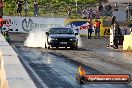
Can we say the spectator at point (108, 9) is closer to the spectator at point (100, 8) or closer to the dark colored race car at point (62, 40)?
the spectator at point (100, 8)

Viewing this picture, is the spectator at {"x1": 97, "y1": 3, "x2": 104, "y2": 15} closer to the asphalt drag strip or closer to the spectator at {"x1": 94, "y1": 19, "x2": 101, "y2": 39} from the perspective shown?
the spectator at {"x1": 94, "y1": 19, "x2": 101, "y2": 39}

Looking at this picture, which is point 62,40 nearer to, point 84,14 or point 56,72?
point 56,72

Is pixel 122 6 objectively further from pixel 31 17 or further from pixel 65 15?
pixel 31 17

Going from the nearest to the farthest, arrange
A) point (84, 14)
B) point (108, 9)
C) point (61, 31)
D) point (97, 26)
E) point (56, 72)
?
1. point (56, 72)
2. point (61, 31)
3. point (97, 26)
4. point (108, 9)
5. point (84, 14)

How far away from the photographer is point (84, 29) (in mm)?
43188

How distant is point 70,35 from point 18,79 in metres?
20.2

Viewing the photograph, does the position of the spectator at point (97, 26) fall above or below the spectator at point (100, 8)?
below

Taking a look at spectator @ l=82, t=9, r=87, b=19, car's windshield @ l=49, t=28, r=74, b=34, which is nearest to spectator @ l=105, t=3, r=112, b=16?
spectator @ l=82, t=9, r=87, b=19

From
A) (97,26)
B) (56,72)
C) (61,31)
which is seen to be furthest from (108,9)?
(56,72)

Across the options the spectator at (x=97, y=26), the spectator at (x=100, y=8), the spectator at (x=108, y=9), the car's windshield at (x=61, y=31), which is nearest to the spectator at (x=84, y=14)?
the spectator at (x=100, y=8)

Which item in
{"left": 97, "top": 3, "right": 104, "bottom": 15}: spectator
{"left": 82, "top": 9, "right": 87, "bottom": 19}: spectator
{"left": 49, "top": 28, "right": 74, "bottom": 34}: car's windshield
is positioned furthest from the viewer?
{"left": 82, "top": 9, "right": 87, "bottom": 19}: spectator

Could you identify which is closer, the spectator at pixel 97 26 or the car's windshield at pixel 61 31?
the car's windshield at pixel 61 31

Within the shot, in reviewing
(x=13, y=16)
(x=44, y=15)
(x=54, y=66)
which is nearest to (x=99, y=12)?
(x=44, y=15)

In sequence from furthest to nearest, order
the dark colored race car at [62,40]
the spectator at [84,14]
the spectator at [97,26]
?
1. the spectator at [84,14]
2. the spectator at [97,26]
3. the dark colored race car at [62,40]
